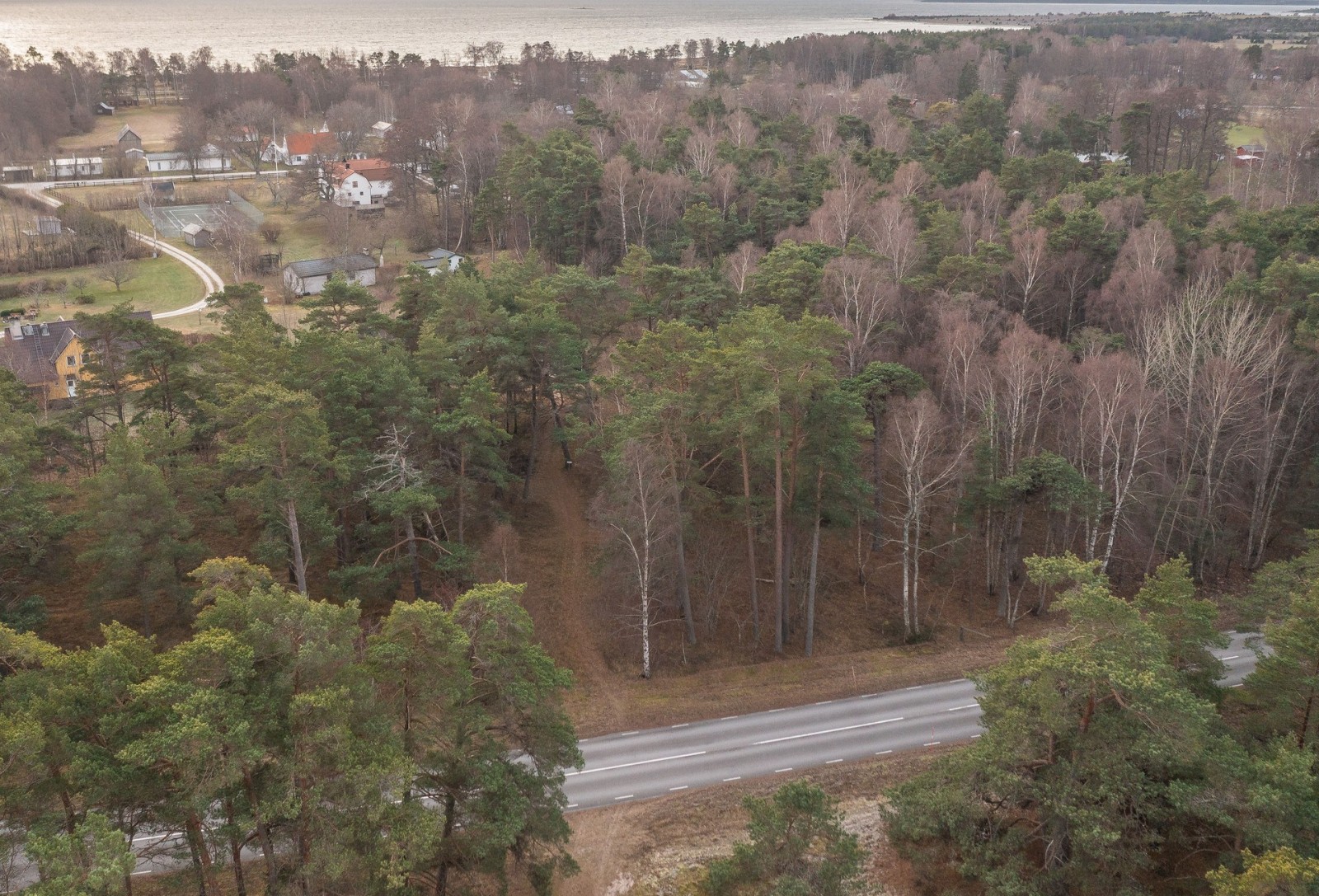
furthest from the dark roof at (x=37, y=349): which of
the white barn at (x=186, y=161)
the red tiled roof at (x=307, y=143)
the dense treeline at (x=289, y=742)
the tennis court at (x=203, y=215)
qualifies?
the white barn at (x=186, y=161)

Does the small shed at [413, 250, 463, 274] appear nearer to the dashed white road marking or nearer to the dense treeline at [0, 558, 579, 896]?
the dashed white road marking

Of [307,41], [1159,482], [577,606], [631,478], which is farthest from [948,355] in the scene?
[307,41]

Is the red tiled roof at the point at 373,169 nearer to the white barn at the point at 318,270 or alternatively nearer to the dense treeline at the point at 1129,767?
the white barn at the point at 318,270

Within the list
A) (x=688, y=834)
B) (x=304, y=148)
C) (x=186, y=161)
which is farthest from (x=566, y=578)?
(x=186, y=161)

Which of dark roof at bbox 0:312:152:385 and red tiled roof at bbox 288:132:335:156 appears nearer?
dark roof at bbox 0:312:152:385

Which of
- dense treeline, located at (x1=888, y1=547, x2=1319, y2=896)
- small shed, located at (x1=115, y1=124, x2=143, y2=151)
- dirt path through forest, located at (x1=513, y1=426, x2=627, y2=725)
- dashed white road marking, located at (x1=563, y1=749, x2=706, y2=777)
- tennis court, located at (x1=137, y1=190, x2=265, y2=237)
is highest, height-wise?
small shed, located at (x1=115, y1=124, x2=143, y2=151)

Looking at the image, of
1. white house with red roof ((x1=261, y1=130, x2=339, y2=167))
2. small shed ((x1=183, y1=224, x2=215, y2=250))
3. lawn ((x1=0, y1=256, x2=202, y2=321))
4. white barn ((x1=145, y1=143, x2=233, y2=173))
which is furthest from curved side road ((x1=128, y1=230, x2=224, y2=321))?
white barn ((x1=145, y1=143, x2=233, y2=173))
